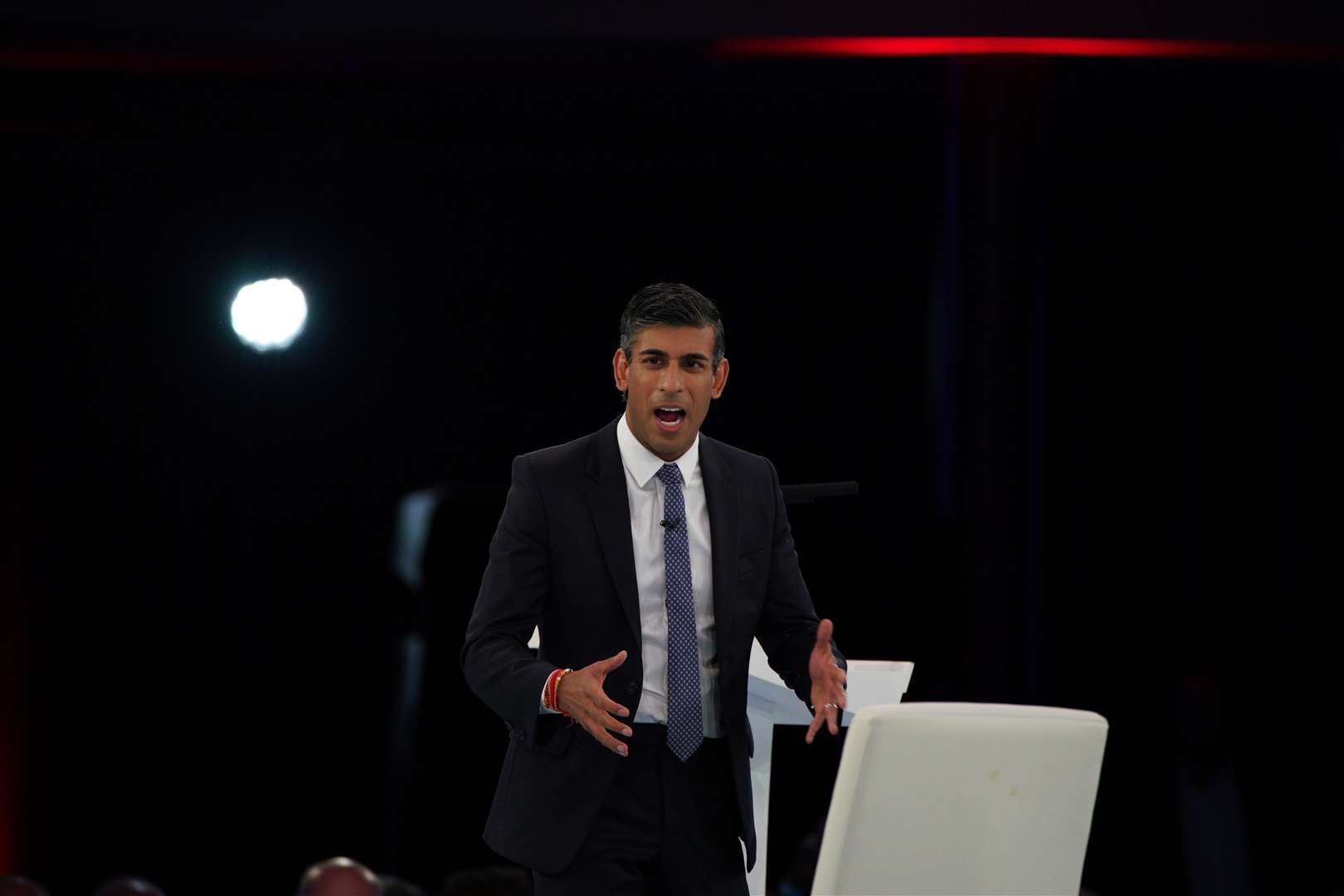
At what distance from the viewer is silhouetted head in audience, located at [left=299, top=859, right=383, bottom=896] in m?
3.92

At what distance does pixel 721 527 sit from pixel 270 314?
2.74 m

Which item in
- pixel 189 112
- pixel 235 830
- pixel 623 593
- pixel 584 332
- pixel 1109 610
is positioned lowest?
pixel 235 830

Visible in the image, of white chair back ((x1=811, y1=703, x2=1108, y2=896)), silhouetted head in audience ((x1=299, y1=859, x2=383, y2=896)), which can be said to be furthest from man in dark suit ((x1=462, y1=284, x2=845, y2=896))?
silhouetted head in audience ((x1=299, y1=859, x2=383, y2=896))

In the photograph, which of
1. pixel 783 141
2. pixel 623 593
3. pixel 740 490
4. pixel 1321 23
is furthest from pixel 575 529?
pixel 1321 23

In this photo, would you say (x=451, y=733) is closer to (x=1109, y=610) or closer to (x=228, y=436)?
(x=228, y=436)

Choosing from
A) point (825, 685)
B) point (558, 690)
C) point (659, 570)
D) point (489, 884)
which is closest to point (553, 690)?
point (558, 690)

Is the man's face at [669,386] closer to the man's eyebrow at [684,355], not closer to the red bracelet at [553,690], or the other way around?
the man's eyebrow at [684,355]

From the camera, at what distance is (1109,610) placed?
15.4 feet

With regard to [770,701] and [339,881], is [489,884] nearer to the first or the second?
[339,881]

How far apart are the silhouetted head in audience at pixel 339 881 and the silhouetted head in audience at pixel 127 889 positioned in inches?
18.4

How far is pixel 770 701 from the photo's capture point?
2.40 meters

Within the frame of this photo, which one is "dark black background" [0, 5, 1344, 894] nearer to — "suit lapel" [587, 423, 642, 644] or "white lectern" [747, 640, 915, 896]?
"white lectern" [747, 640, 915, 896]

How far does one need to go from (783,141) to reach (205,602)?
2.15 m

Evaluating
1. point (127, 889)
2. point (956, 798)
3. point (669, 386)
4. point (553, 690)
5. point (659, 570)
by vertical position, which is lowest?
point (127, 889)
